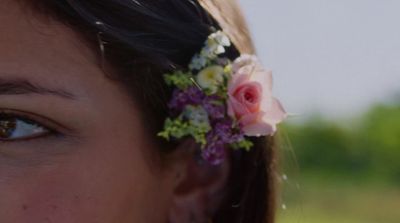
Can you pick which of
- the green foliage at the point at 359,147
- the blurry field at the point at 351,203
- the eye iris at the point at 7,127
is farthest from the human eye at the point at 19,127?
the green foliage at the point at 359,147

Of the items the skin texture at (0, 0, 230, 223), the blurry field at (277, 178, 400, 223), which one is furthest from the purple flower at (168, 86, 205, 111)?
the blurry field at (277, 178, 400, 223)

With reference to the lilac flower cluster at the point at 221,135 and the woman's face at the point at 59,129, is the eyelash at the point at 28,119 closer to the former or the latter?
the woman's face at the point at 59,129

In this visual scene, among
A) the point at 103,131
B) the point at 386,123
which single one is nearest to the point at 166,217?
the point at 103,131

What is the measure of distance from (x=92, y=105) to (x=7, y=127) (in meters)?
0.20

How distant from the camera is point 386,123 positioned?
22.6m

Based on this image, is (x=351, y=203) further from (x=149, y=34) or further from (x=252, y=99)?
(x=149, y=34)

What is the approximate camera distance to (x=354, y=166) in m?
21.2

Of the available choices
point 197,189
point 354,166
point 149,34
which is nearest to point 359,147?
point 354,166

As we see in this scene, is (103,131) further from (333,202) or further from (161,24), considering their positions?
(333,202)

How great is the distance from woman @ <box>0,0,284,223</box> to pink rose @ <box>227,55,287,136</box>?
25 millimetres

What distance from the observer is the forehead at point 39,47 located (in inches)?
100

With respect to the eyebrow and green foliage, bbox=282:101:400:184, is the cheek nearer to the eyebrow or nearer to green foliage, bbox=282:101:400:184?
the eyebrow

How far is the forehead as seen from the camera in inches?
100

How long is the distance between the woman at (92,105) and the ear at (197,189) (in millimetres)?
28
